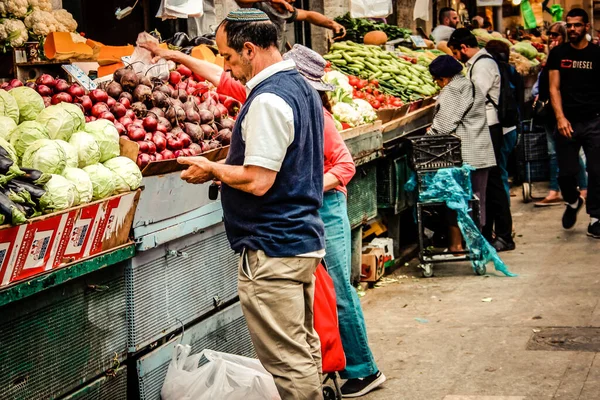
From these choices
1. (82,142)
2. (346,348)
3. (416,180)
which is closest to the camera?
(82,142)

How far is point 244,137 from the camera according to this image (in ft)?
12.6

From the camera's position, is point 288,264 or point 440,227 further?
point 440,227

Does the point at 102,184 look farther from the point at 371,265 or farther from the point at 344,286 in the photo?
the point at 371,265

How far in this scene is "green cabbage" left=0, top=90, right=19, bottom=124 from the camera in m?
4.70

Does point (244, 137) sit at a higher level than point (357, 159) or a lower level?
higher

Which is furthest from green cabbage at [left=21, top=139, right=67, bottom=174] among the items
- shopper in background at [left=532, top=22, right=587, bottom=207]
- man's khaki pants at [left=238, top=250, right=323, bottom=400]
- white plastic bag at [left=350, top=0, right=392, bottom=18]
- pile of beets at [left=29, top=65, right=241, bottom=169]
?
white plastic bag at [left=350, top=0, right=392, bottom=18]

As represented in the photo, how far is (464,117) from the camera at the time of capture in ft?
28.3

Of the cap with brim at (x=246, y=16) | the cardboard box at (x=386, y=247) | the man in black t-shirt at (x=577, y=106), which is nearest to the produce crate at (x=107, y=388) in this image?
the cap with brim at (x=246, y=16)

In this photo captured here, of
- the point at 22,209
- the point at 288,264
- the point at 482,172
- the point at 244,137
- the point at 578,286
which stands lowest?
the point at 578,286

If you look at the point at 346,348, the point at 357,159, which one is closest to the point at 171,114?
the point at 346,348

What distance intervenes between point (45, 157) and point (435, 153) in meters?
4.61

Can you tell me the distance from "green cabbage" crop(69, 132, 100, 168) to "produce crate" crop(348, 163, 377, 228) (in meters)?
3.28

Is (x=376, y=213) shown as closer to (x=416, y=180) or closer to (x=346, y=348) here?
(x=416, y=180)

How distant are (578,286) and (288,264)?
4227 millimetres
